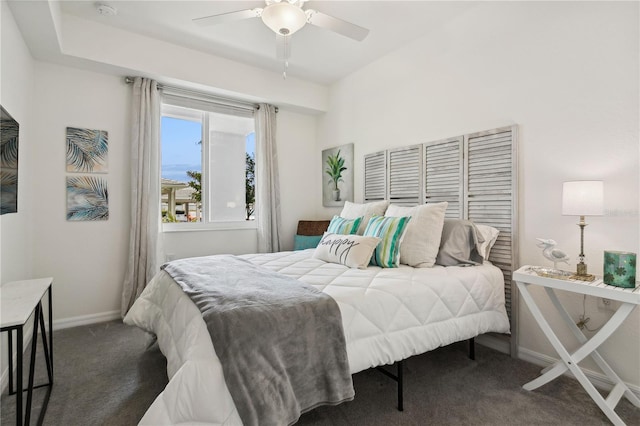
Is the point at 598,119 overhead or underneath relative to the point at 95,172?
overhead

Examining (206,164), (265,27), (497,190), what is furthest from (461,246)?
(206,164)

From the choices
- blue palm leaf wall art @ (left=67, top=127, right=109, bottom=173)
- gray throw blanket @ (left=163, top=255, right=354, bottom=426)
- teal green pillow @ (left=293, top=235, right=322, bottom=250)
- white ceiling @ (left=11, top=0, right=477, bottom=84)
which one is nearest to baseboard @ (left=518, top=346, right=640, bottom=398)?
gray throw blanket @ (left=163, top=255, right=354, bottom=426)

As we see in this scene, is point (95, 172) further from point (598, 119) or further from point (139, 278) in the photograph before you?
point (598, 119)

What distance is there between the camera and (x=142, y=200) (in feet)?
10.6

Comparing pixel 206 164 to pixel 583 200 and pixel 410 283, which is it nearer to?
pixel 410 283

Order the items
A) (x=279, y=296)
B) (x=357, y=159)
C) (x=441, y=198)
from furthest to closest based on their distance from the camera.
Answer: (x=357, y=159) < (x=441, y=198) < (x=279, y=296)

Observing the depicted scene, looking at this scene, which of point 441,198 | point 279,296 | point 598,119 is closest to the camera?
point 279,296

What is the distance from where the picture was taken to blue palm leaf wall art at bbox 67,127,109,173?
9.94 ft

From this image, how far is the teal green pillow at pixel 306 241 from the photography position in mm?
3880

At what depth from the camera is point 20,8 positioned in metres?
2.11

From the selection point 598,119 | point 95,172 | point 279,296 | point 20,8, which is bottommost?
point 279,296

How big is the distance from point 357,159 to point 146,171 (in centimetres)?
230

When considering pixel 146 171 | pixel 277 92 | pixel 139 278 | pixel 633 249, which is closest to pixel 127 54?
pixel 146 171

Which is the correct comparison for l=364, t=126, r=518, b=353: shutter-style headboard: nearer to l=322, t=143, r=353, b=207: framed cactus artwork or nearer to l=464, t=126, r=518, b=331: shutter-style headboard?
l=464, t=126, r=518, b=331: shutter-style headboard
